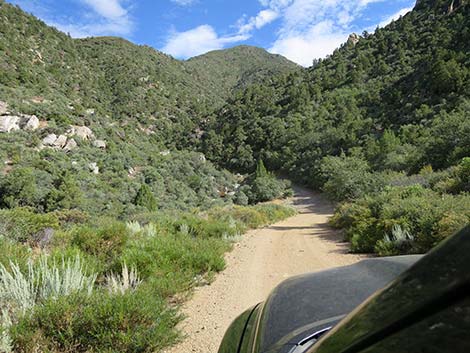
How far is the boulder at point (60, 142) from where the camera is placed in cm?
2540

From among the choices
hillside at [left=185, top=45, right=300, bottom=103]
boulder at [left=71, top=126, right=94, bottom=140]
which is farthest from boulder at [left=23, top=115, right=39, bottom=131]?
hillside at [left=185, top=45, right=300, bottom=103]

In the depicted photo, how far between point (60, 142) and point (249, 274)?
24860mm

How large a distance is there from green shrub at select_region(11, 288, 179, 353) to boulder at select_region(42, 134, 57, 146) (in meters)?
25.8

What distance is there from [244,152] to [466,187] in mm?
42259

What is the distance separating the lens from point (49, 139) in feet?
83.5

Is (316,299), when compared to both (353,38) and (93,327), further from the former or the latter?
(353,38)

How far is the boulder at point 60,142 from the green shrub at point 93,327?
25.8 m

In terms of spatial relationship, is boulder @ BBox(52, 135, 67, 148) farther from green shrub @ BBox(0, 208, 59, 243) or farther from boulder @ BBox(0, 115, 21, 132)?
green shrub @ BBox(0, 208, 59, 243)

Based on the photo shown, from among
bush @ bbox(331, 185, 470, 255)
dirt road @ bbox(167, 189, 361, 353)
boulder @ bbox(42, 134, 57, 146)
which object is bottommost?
dirt road @ bbox(167, 189, 361, 353)

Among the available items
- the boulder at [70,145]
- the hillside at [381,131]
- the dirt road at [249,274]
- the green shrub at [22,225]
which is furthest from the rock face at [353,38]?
the green shrub at [22,225]

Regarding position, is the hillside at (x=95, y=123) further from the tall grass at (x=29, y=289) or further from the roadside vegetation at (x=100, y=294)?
the tall grass at (x=29, y=289)

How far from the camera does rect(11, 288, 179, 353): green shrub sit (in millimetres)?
2928

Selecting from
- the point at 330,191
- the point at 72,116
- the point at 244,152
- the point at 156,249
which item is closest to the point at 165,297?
the point at 156,249

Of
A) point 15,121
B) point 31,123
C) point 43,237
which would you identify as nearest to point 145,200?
point 43,237
